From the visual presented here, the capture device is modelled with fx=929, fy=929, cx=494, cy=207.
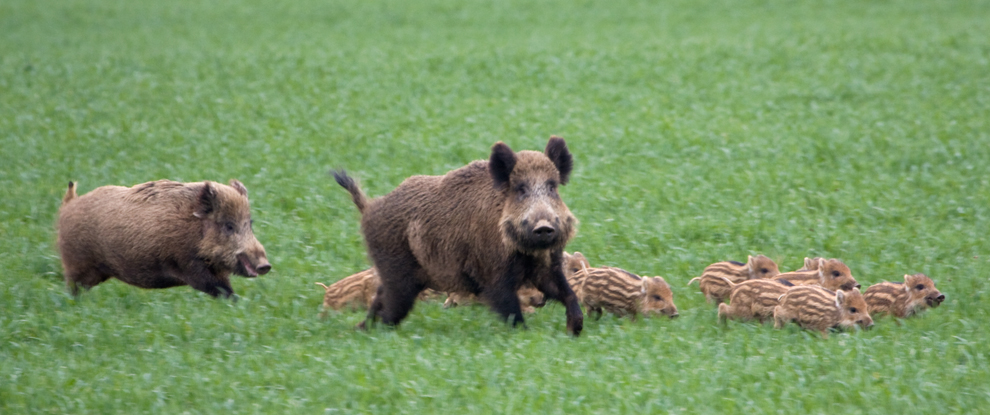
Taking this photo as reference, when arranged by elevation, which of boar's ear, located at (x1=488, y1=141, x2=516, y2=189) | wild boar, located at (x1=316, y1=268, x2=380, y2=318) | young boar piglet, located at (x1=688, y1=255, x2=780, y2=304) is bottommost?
wild boar, located at (x1=316, y1=268, x2=380, y2=318)

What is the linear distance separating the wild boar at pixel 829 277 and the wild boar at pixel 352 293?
139 inches

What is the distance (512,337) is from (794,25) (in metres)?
19.2

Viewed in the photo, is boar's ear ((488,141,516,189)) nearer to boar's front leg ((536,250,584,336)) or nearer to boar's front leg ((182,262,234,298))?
boar's front leg ((536,250,584,336))

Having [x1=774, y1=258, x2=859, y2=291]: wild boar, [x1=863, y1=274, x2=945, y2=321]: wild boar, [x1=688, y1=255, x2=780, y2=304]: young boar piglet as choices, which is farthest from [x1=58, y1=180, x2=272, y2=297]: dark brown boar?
[x1=863, y1=274, x2=945, y2=321]: wild boar

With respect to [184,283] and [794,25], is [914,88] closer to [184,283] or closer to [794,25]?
[794,25]

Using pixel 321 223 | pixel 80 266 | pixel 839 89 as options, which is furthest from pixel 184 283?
pixel 839 89

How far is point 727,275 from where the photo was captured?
324 inches

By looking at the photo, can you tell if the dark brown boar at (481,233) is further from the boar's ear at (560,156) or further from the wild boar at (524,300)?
the wild boar at (524,300)

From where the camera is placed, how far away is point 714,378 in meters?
5.80

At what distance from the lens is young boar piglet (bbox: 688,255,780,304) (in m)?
7.99

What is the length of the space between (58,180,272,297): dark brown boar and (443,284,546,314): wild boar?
1633 mm

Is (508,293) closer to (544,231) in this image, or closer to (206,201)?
(544,231)

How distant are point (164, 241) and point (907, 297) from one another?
612cm

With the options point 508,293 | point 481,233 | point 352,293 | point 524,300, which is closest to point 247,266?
point 352,293
